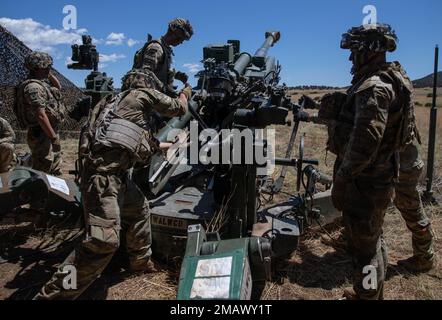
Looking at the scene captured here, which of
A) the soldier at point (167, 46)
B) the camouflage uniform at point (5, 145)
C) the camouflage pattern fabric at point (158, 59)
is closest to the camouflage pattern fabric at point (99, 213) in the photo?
the camouflage pattern fabric at point (158, 59)

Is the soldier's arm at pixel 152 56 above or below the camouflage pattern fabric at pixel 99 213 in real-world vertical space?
above

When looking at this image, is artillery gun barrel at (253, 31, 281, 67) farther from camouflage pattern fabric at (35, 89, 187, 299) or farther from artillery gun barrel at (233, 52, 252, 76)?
camouflage pattern fabric at (35, 89, 187, 299)

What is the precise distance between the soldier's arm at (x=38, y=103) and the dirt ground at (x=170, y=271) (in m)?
1.25

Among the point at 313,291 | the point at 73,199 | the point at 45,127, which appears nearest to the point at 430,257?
the point at 313,291

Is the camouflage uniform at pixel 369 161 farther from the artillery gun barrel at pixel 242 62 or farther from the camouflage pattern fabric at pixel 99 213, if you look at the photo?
the artillery gun barrel at pixel 242 62

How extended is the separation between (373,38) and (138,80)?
2.12 metres

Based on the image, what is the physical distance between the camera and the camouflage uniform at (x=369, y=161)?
3.22m

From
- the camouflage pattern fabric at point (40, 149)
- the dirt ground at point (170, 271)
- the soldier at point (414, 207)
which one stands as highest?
the camouflage pattern fabric at point (40, 149)

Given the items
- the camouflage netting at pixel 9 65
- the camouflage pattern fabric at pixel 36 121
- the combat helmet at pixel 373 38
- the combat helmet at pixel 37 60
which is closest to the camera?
the combat helmet at pixel 373 38

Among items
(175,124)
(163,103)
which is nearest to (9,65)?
(175,124)

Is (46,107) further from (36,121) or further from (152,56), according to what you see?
(152,56)

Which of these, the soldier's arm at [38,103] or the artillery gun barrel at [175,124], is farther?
the soldier's arm at [38,103]

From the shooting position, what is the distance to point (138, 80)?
3949mm

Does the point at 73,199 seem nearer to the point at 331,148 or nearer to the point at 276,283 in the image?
the point at 276,283
